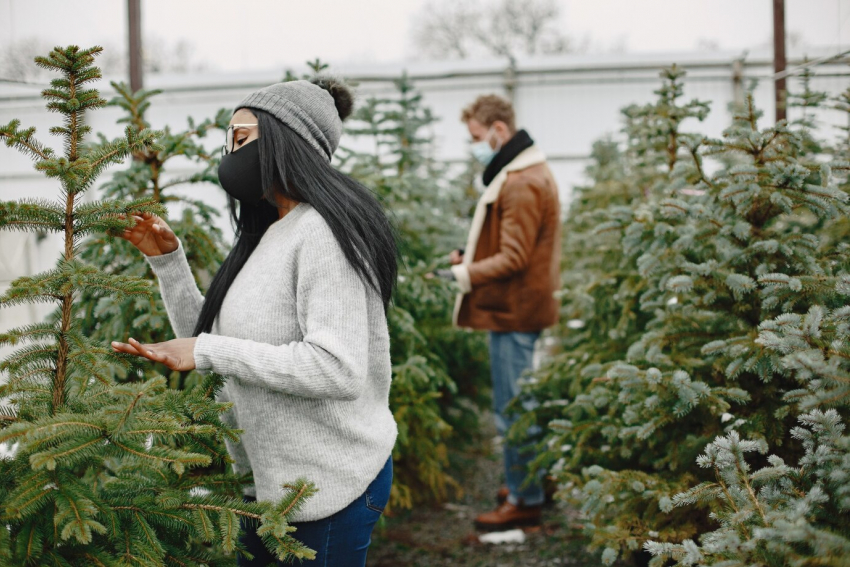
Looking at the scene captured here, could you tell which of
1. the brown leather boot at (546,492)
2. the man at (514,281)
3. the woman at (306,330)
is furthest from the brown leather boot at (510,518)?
the woman at (306,330)

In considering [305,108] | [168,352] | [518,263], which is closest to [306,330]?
[168,352]

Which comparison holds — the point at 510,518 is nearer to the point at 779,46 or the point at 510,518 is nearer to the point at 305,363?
the point at 305,363

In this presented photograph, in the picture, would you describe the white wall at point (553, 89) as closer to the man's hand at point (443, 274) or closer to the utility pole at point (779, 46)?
the utility pole at point (779, 46)

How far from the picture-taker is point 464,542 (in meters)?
3.95

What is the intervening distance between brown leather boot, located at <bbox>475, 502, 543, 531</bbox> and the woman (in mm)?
2436

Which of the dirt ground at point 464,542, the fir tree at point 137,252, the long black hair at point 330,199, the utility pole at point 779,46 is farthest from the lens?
the utility pole at point 779,46

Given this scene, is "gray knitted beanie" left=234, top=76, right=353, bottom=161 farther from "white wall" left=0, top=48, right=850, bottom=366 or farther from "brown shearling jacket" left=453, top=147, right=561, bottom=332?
"white wall" left=0, top=48, right=850, bottom=366

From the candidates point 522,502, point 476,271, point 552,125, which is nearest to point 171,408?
point 476,271

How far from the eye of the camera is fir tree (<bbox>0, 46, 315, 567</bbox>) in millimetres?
1365

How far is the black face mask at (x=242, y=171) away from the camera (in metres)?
1.72

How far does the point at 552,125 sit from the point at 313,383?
11.6m

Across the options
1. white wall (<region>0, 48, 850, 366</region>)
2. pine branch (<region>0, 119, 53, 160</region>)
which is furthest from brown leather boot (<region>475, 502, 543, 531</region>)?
white wall (<region>0, 48, 850, 366</region>)

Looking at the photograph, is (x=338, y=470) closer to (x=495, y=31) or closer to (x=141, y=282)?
(x=141, y=282)

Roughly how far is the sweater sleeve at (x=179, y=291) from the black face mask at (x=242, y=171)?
11.4 inches
